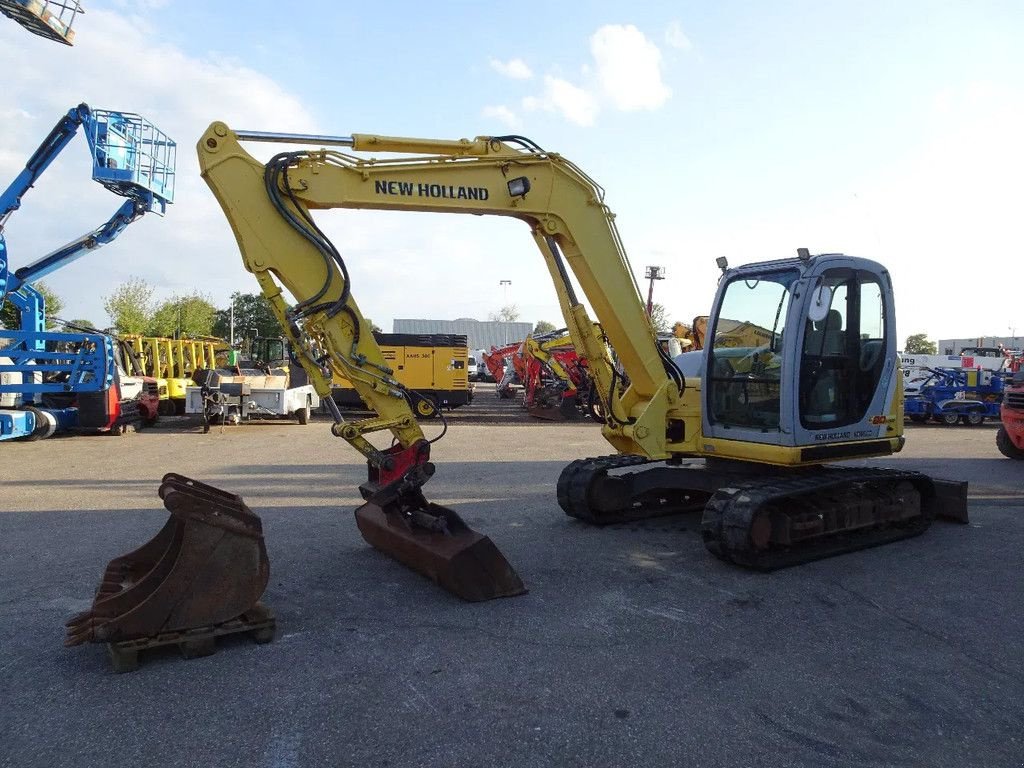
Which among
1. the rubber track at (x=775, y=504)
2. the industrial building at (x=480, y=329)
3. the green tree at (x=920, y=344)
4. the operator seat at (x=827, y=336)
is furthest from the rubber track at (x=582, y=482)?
the green tree at (x=920, y=344)

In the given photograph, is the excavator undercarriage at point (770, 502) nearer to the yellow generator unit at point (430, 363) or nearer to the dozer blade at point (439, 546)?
the dozer blade at point (439, 546)

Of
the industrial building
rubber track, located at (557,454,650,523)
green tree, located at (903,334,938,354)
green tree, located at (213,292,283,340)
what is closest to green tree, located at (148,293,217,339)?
green tree, located at (213,292,283,340)

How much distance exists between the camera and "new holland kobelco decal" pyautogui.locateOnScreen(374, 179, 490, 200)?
5.48 metres

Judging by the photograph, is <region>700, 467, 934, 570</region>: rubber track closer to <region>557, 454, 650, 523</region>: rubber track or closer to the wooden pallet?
<region>557, 454, 650, 523</region>: rubber track

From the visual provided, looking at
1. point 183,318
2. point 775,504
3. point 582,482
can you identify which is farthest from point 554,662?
point 183,318

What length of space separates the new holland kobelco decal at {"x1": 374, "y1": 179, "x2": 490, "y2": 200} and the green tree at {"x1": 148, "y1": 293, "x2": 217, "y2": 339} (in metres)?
45.6

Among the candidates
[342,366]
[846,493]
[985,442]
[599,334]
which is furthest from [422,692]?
[985,442]

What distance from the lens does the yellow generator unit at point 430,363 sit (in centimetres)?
2123

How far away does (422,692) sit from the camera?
3727mm

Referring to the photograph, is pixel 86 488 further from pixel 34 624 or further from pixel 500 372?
pixel 500 372

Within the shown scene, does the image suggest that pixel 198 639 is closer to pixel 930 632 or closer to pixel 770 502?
pixel 770 502

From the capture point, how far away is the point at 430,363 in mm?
21484

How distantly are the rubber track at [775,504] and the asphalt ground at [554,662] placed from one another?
148mm

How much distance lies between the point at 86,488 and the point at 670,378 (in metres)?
7.56
